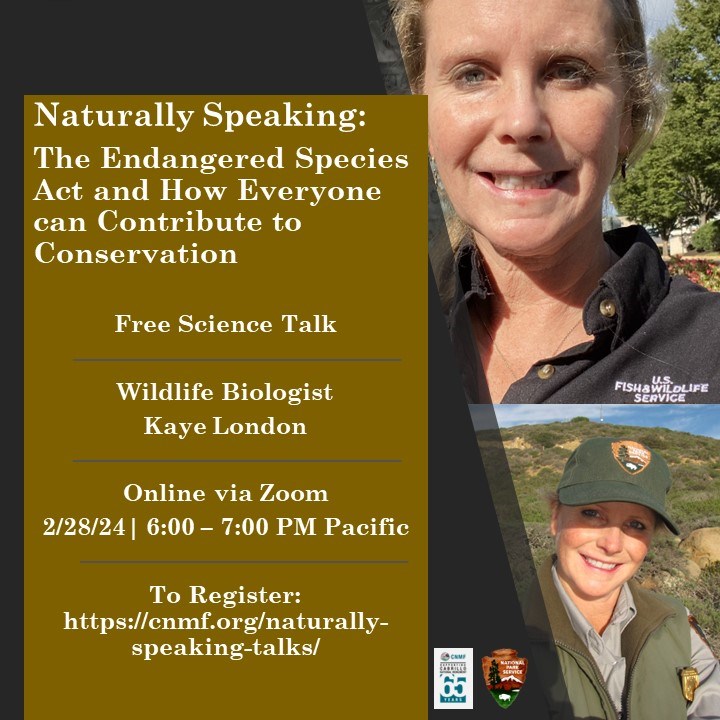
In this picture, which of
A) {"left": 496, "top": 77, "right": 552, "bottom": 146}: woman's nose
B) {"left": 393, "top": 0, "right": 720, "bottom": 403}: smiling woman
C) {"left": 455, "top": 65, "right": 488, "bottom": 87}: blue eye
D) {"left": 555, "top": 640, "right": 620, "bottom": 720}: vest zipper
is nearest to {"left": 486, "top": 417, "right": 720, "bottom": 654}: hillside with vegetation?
{"left": 393, "top": 0, "right": 720, "bottom": 403}: smiling woman

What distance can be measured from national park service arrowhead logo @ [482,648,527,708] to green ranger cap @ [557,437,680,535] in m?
0.42

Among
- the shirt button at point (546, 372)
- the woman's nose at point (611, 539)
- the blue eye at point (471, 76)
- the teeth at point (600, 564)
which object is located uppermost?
the blue eye at point (471, 76)

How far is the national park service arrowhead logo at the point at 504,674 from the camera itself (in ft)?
7.42

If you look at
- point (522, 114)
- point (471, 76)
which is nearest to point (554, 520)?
point (522, 114)

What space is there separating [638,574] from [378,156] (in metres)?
1.23

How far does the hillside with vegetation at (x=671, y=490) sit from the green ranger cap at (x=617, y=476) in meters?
0.02

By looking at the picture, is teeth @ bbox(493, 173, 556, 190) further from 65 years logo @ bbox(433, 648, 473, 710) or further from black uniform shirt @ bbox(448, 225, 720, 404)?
65 years logo @ bbox(433, 648, 473, 710)

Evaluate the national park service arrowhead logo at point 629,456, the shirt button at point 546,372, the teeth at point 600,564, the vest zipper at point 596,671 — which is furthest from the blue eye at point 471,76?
the vest zipper at point 596,671

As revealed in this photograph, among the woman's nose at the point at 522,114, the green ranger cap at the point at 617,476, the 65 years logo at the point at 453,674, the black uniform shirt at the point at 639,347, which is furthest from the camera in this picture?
the 65 years logo at the point at 453,674

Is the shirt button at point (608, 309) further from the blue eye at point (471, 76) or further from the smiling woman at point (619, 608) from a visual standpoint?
the blue eye at point (471, 76)

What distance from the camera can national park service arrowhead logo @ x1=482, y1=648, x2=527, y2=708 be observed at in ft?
7.42

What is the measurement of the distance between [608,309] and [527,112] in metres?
0.48

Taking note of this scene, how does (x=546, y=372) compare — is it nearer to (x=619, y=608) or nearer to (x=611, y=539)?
(x=611, y=539)

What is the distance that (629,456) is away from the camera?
221 cm
